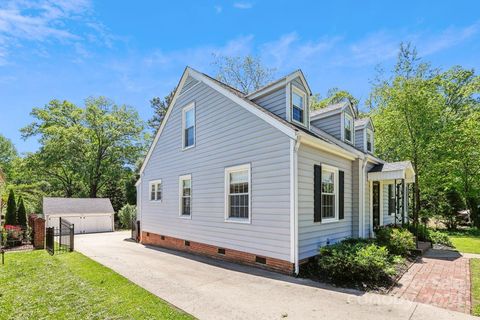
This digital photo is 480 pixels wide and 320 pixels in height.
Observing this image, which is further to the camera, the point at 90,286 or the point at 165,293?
the point at 90,286

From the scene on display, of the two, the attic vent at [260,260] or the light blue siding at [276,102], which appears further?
the light blue siding at [276,102]

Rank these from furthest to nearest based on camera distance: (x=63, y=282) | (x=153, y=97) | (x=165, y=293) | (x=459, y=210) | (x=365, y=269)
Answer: (x=153, y=97) < (x=459, y=210) < (x=63, y=282) < (x=365, y=269) < (x=165, y=293)

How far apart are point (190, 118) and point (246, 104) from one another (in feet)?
12.1

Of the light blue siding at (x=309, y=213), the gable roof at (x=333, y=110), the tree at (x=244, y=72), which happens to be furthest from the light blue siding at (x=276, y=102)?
the tree at (x=244, y=72)

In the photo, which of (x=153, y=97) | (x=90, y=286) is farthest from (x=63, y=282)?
(x=153, y=97)

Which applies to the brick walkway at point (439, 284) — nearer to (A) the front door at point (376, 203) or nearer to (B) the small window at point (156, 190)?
(A) the front door at point (376, 203)

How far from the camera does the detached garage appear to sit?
22.6m

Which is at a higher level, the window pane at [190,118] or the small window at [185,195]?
the window pane at [190,118]

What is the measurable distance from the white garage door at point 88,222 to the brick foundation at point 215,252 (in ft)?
42.0

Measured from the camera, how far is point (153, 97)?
38.2 metres

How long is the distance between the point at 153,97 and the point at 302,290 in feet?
121

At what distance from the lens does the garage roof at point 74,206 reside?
900 inches

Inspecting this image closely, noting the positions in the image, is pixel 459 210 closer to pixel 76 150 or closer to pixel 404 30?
pixel 404 30

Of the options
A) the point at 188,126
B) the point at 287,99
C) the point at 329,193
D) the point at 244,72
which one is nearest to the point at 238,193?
the point at 329,193
